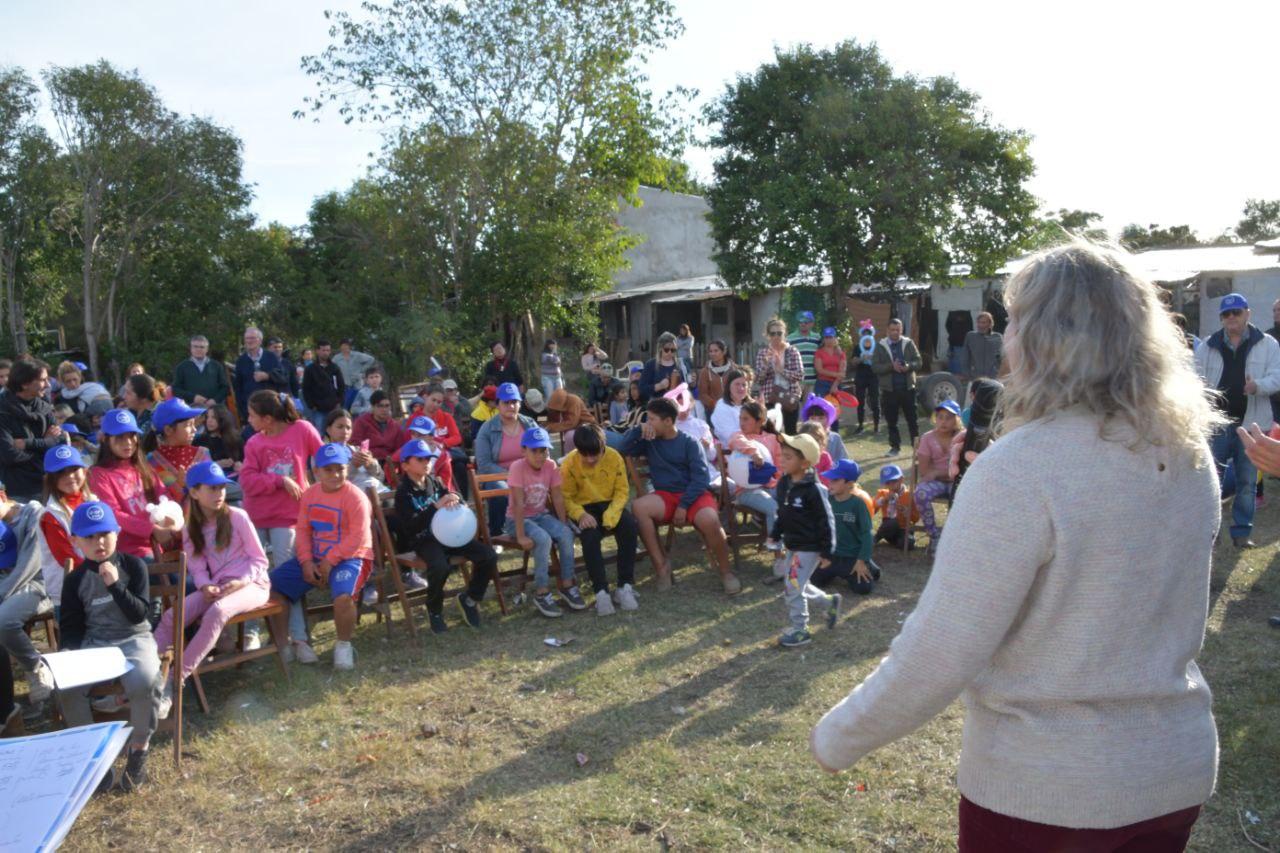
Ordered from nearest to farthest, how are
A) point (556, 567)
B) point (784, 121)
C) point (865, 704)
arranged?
point (865, 704)
point (556, 567)
point (784, 121)

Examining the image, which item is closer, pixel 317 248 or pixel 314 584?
pixel 314 584

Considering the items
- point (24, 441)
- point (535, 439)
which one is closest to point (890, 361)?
point (535, 439)

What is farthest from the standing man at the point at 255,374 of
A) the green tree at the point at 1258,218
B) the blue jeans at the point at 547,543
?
the green tree at the point at 1258,218

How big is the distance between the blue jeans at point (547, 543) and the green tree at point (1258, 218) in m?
52.2

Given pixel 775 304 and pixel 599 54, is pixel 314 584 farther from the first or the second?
pixel 775 304

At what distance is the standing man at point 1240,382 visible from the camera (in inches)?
281

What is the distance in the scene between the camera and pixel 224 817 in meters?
4.05

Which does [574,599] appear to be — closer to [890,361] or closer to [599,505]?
[599,505]

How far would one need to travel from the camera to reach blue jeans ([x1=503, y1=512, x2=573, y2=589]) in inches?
264

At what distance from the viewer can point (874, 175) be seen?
20047 millimetres

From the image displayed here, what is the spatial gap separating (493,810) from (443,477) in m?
3.73

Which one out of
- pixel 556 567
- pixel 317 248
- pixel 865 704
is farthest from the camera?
pixel 317 248

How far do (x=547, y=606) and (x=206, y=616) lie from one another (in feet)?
7.33

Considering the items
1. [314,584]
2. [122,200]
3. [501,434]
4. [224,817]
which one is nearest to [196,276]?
[122,200]
